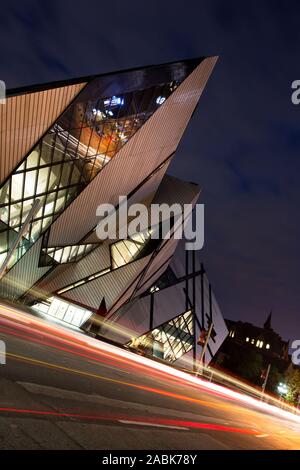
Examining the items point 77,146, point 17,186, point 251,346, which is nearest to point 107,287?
point 77,146

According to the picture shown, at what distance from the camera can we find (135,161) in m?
30.0

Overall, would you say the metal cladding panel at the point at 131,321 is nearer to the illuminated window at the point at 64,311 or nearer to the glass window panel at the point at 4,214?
the illuminated window at the point at 64,311

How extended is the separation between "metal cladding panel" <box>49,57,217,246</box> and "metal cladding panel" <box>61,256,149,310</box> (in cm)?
449

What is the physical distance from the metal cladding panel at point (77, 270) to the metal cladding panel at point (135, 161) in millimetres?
2856

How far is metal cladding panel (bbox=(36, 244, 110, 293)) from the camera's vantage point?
3144 cm

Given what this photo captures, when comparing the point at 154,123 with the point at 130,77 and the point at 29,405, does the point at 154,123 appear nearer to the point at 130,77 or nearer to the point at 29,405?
the point at 130,77

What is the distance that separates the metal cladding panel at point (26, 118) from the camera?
17781 mm

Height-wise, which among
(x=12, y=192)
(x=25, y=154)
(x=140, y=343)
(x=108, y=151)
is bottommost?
(x=140, y=343)

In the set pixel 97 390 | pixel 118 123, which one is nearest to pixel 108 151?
pixel 118 123

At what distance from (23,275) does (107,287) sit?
8.00 m

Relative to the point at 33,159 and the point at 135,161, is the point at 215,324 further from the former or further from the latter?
the point at 33,159

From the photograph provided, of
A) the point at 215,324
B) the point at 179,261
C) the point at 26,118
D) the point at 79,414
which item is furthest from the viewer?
the point at 215,324
